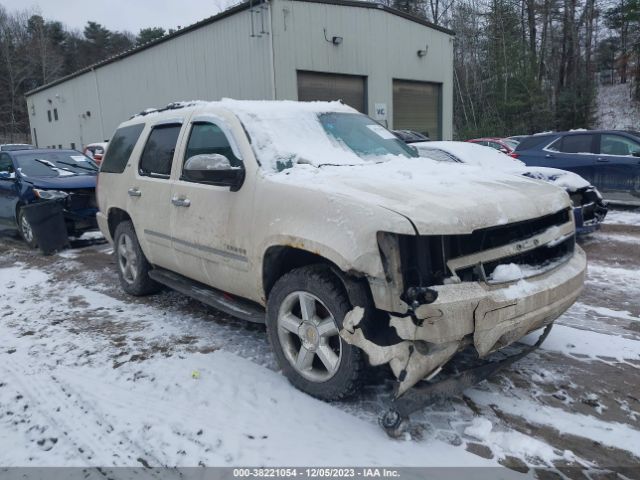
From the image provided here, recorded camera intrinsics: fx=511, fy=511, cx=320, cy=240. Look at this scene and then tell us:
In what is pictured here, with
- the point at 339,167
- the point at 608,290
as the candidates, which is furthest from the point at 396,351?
the point at 608,290

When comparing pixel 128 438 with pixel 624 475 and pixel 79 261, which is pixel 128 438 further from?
pixel 79 261

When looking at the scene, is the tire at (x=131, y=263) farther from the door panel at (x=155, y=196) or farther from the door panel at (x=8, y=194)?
the door panel at (x=8, y=194)

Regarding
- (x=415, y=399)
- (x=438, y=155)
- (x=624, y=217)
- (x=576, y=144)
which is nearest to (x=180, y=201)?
(x=415, y=399)

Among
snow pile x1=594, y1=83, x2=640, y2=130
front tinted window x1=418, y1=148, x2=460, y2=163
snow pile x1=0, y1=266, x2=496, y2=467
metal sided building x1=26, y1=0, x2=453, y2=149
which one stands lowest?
snow pile x1=0, y1=266, x2=496, y2=467

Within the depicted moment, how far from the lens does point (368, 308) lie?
285cm

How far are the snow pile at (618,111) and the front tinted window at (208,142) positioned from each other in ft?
102

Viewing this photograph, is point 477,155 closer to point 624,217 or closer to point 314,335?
point 624,217

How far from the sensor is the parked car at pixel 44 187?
844 centimetres

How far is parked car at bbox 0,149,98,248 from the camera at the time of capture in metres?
8.44

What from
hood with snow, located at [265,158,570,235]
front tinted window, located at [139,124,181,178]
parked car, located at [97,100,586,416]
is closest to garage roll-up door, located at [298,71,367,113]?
front tinted window, located at [139,124,181,178]

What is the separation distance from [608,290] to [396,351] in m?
3.79

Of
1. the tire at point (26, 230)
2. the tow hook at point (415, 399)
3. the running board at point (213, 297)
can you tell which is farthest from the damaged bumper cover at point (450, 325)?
the tire at point (26, 230)

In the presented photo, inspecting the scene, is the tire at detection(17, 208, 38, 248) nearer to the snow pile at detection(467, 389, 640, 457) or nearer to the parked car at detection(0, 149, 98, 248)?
the parked car at detection(0, 149, 98, 248)

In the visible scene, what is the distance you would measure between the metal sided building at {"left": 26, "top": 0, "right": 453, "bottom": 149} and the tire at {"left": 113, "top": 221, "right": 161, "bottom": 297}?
11.9m
